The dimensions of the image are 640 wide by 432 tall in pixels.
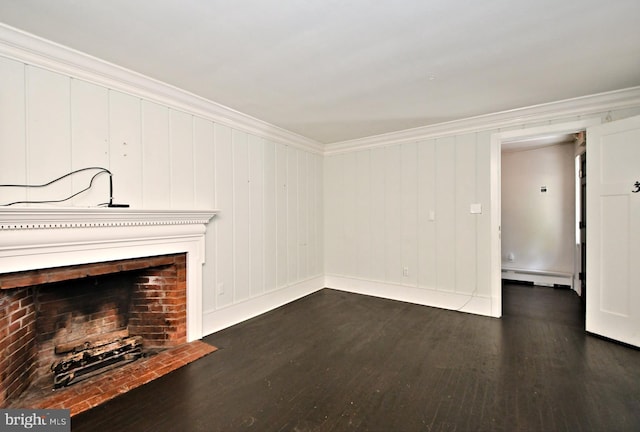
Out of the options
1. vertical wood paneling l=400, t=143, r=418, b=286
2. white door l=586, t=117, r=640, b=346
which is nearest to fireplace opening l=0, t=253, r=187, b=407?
vertical wood paneling l=400, t=143, r=418, b=286

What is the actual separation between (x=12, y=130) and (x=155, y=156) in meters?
0.88

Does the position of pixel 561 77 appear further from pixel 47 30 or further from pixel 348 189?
pixel 47 30

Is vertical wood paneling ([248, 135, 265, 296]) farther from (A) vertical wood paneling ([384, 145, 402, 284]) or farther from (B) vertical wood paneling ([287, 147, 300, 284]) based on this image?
(A) vertical wood paneling ([384, 145, 402, 284])

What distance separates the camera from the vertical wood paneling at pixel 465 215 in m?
3.50

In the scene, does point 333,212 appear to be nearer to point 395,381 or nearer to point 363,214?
point 363,214

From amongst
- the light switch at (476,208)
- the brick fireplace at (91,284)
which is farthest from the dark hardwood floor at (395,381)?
the light switch at (476,208)

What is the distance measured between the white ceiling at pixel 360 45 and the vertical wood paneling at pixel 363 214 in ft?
4.63

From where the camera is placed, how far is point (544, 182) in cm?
484

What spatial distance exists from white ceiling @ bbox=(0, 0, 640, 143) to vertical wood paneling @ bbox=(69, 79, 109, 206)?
12.3 inches

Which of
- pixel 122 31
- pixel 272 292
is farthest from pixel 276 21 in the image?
pixel 272 292

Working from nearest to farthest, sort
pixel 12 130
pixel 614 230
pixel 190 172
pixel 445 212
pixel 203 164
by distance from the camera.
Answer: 1. pixel 12 130
2. pixel 614 230
3. pixel 190 172
4. pixel 203 164
5. pixel 445 212

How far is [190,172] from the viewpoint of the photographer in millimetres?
2816

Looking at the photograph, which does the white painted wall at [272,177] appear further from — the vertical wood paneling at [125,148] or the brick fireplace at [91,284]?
the brick fireplace at [91,284]

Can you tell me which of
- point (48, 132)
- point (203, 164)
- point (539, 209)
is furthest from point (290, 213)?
point (539, 209)
